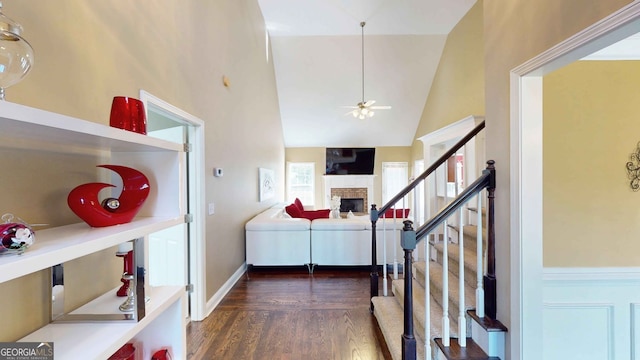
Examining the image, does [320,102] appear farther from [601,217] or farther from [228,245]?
[601,217]

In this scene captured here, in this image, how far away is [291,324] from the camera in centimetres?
278

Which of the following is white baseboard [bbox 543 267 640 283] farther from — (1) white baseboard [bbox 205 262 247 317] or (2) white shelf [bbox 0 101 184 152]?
(1) white baseboard [bbox 205 262 247 317]

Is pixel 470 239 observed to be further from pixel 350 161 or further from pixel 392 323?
pixel 350 161

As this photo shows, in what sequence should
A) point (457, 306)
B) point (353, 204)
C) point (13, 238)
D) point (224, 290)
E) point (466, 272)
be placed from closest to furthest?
point (13, 238)
point (457, 306)
point (466, 272)
point (224, 290)
point (353, 204)

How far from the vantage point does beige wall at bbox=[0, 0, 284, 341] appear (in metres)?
1.19

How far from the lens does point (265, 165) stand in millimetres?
6008

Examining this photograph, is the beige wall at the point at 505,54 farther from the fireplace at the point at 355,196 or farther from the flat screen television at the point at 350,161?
the fireplace at the point at 355,196

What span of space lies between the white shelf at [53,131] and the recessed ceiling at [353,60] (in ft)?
15.6

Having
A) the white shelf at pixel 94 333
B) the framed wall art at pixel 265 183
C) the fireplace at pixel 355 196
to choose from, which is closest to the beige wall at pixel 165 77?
the white shelf at pixel 94 333

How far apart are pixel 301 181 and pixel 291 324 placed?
664 centimetres

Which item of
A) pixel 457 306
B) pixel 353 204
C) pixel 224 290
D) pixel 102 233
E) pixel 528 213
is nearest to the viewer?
pixel 102 233

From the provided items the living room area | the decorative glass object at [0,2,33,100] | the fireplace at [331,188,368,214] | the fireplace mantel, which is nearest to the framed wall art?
the living room area

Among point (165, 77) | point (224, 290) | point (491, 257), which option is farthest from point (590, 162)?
point (224, 290)

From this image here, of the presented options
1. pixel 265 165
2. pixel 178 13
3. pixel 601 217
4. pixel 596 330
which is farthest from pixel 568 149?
pixel 265 165
